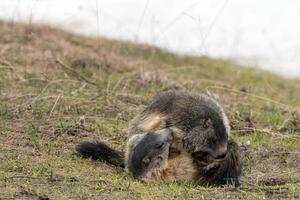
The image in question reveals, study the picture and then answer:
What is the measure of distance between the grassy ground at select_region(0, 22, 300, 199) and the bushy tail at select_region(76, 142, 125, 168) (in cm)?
9

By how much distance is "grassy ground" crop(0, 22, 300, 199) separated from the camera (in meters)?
5.16

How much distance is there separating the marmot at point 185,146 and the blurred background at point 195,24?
6207mm

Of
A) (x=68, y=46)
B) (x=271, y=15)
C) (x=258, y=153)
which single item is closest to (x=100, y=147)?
(x=258, y=153)

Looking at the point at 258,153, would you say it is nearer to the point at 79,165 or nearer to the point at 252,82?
the point at 79,165

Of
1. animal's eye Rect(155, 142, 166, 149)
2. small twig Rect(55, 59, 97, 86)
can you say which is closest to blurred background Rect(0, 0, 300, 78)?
small twig Rect(55, 59, 97, 86)

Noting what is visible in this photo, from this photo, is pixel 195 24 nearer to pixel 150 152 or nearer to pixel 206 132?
pixel 206 132

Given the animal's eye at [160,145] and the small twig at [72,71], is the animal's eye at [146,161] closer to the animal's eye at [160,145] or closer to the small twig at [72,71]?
the animal's eye at [160,145]

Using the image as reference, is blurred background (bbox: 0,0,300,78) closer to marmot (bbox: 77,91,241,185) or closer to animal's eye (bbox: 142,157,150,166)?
marmot (bbox: 77,91,241,185)

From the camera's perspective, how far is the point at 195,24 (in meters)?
13.6


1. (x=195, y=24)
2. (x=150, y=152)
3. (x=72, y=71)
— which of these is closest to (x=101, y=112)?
(x=72, y=71)

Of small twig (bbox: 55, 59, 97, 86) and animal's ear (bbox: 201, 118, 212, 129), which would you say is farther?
small twig (bbox: 55, 59, 97, 86)

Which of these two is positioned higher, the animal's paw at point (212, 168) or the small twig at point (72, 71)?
the animal's paw at point (212, 168)

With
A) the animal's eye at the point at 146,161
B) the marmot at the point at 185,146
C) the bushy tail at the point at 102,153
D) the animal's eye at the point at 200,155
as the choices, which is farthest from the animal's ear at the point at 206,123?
the bushy tail at the point at 102,153

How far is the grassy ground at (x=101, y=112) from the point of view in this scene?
203 inches
